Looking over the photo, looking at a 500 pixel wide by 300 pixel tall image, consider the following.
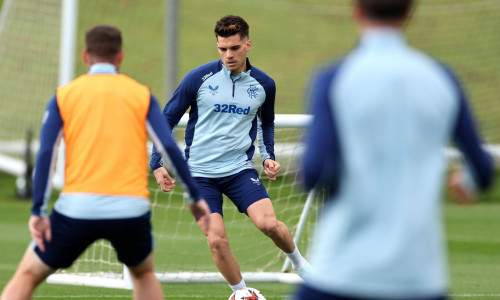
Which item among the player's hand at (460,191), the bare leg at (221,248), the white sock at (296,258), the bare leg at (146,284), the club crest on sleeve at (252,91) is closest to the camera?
the player's hand at (460,191)

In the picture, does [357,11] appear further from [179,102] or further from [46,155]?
[179,102]

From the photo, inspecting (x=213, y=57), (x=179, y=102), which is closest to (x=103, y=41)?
(x=179, y=102)

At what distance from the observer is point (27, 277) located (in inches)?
176

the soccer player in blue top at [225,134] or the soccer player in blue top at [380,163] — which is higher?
the soccer player in blue top at [380,163]

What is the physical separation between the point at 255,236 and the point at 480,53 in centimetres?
1166

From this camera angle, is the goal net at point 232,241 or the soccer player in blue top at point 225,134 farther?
the goal net at point 232,241

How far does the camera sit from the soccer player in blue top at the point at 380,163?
290 centimetres

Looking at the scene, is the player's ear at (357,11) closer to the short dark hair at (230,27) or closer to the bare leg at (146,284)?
the bare leg at (146,284)

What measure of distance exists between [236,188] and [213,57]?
19137 millimetres

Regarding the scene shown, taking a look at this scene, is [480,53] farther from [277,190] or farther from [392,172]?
[392,172]

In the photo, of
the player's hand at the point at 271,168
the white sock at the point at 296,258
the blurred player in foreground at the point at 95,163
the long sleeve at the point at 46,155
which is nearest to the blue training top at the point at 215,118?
the player's hand at the point at 271,168

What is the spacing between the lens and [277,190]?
932cm

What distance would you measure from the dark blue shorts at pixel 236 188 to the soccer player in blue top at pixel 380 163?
3.61m

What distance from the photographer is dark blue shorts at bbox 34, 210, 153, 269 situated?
428 centimetres
